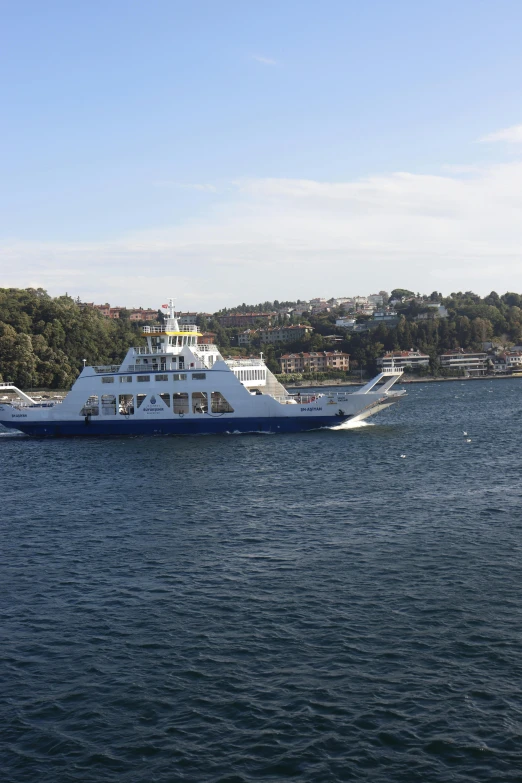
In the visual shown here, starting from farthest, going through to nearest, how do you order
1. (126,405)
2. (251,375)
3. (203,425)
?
(126,405) < (251,375) < (203,425)

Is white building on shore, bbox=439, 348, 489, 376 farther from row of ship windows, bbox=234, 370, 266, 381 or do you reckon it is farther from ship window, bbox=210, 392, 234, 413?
ship window, bbox=210, 392, 234, 413

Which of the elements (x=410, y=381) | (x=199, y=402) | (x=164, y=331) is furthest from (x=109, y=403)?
(x=410, y=381)

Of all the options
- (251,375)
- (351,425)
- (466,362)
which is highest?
(466,362)

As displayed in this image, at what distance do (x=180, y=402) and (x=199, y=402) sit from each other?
4.73 feet

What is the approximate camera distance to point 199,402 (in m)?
56.7

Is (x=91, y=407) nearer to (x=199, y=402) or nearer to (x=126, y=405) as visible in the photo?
(x=126, y=405)

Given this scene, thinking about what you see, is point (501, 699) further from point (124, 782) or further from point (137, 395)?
point (137, 395)

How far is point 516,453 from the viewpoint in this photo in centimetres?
4422

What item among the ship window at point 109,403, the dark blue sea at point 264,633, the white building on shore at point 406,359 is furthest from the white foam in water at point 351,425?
the white building on shore at point 406,359

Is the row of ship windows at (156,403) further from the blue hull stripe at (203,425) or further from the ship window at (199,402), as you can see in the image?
the blue hull stripe at (203,425)

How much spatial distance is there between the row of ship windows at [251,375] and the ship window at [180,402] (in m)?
4.27

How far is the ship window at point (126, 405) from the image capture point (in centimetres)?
5766

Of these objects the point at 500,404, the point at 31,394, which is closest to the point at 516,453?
the point at 500,404

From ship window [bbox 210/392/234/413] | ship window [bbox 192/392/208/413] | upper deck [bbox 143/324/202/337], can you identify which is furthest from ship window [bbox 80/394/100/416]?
ship window [bbox 210/392/234/413]
